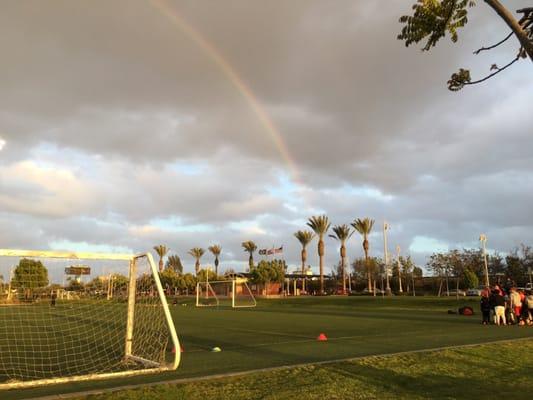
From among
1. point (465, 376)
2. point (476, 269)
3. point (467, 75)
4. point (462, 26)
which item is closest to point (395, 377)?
point (465, 376)

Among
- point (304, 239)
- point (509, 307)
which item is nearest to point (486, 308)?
point (509, 307)

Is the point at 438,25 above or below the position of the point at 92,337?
above

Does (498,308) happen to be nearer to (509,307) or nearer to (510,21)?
(509,307)

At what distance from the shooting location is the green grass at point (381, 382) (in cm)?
733

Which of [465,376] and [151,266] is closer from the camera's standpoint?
[465,376]

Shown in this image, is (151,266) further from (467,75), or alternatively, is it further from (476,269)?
(476,269)

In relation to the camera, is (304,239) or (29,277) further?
(304,239)

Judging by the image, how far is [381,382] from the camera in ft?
27.2

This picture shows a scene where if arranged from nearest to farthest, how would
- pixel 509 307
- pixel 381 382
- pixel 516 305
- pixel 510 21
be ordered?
pixel 510 21 < pixel 381 382 < pixel 516 305 < pixel 509 307

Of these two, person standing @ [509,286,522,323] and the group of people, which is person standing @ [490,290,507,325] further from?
person standing @ [509,286,522,323]

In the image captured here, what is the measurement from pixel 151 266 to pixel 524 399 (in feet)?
25.0

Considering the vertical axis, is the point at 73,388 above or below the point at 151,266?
below

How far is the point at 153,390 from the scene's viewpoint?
24.6 feet

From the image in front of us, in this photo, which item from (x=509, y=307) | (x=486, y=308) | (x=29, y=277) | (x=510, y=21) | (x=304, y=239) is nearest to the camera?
(x=510, y=21)
